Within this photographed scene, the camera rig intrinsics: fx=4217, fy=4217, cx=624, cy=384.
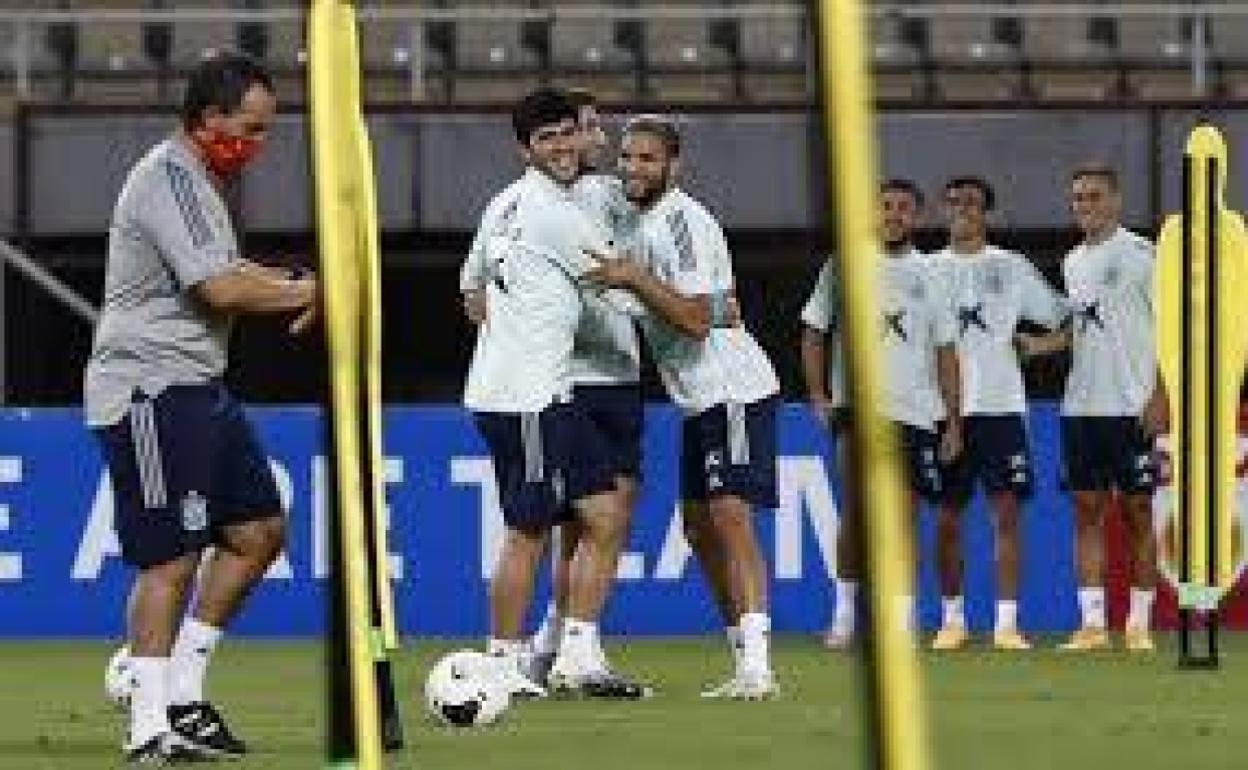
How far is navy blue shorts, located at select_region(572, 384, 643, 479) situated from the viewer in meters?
14.6

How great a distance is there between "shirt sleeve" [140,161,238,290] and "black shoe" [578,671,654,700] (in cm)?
338

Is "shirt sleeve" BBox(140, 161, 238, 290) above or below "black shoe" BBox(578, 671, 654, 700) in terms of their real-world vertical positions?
above

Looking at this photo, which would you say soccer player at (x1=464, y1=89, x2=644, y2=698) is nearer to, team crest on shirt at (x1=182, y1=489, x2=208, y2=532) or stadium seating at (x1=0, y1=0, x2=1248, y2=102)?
team crest on shirt at (x1=182, y1=489, x2=208, y2=532)

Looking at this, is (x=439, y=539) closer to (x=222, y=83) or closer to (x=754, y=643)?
(x=754, y=643)

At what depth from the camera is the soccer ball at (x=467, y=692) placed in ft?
42.2

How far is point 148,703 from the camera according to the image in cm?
1131

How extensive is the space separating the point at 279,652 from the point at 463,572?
66.4 inches

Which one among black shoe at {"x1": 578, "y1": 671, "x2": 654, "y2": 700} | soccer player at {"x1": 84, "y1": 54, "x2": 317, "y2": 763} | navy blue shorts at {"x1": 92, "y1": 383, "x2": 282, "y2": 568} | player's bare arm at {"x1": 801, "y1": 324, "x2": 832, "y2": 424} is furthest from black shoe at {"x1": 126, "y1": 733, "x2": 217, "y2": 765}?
player's bare arm at {"x1": 801, "y1": 324, "x2": 832, "y2": 424}

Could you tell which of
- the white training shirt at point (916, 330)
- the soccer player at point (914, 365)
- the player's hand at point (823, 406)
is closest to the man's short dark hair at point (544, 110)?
the player's hand at point (823, 406)

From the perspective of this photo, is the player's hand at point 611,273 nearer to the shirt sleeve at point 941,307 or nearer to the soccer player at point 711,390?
the soccer player at point 711,390

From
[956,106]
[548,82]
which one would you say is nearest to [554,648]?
[956,106]

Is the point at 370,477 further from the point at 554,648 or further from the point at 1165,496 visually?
the point at 1165,496

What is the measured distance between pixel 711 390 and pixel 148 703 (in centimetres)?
409

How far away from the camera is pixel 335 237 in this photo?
6.76 meters
